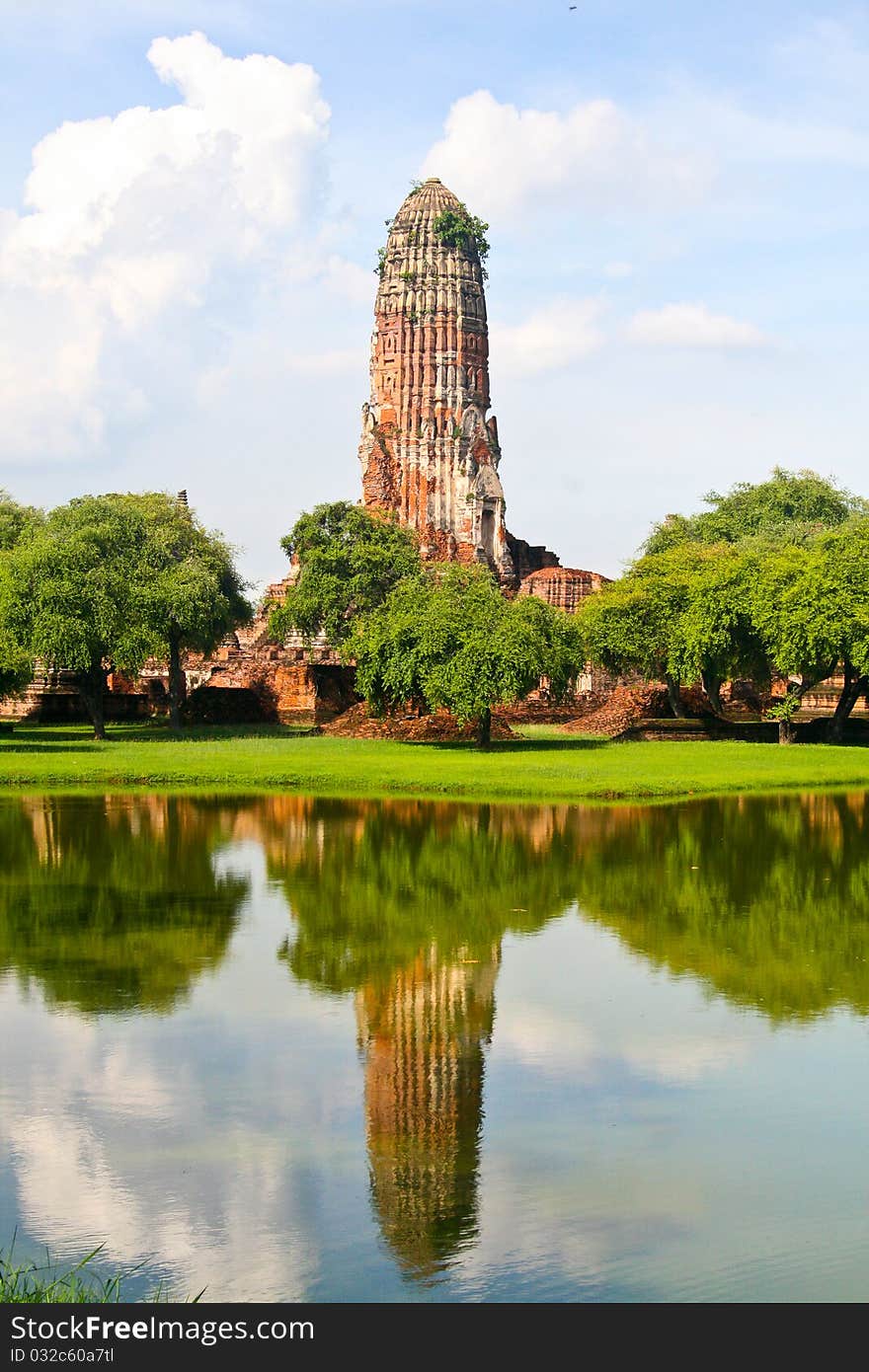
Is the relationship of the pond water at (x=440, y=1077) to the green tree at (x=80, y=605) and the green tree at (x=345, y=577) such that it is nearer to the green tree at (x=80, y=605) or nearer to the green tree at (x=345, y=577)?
the green tree at (x=80, y=605)

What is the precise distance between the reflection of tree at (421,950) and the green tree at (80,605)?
1612cm

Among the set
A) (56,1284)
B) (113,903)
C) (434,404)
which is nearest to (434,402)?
(434,404)

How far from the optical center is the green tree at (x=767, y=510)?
74.9m

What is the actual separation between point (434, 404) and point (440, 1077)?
7103 centimetres

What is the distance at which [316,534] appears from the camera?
61.2 m

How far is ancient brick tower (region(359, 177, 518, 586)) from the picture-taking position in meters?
80.6

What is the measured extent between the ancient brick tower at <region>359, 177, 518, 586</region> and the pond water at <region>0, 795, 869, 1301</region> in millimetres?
59774

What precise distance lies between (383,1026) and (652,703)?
4165 cm

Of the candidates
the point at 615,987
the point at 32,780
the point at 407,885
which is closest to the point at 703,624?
the point at 32,780

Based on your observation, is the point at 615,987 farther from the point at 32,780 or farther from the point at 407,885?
the point at 32,780

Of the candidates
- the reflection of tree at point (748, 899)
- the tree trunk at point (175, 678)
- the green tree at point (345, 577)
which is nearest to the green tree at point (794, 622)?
the green tree at point (345, 577)

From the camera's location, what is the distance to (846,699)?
48125mm

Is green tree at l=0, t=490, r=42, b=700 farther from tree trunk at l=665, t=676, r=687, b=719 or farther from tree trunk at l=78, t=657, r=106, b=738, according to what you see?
tree trunk at l=665, t=676, r=687, b=719

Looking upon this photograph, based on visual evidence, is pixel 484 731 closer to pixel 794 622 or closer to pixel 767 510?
pixel 794 622
